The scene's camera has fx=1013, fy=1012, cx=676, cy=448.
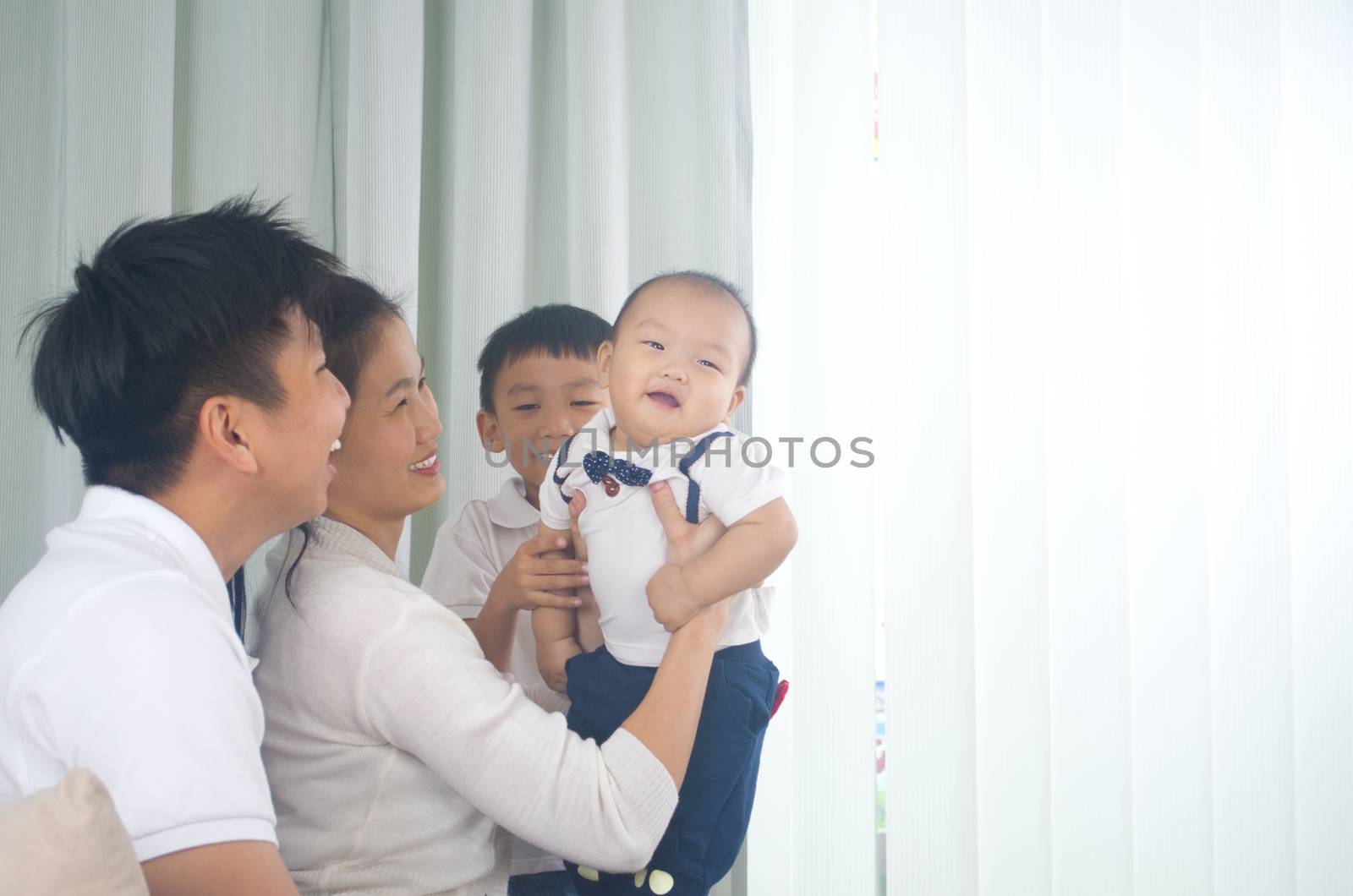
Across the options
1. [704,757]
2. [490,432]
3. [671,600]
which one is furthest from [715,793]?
[490,432]

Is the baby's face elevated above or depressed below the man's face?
above

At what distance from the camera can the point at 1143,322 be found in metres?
2.04

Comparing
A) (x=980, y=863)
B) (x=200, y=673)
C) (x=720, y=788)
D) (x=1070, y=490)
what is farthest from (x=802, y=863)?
(x=200, y=673)

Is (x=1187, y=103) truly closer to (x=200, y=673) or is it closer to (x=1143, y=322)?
(x=1143, y=322)

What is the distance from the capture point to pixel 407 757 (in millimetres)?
1099

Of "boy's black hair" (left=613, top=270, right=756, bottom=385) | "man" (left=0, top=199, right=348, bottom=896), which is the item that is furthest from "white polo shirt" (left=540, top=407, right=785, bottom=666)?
"man" (left=0, top=199, right=348, bottom=896)

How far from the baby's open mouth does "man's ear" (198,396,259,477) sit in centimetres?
58

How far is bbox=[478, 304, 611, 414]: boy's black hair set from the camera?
1704mm

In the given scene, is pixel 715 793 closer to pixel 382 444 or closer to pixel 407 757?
pixel 407 757

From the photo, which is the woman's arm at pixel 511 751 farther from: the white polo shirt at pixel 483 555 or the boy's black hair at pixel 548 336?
the boy's black hair at pixel 548 336

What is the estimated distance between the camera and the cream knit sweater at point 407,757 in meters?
1.04

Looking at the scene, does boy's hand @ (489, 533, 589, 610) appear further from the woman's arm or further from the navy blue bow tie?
the woman's arm

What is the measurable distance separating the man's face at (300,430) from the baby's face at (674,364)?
0.46 m

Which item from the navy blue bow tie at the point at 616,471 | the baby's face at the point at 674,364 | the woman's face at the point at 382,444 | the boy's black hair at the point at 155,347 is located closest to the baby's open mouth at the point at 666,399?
the baby's face at the point at 674,364
